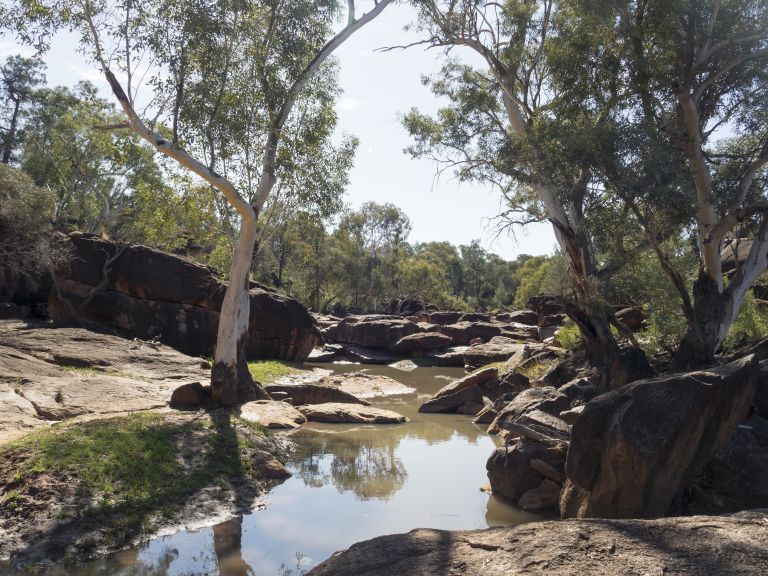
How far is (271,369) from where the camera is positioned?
22.2 m

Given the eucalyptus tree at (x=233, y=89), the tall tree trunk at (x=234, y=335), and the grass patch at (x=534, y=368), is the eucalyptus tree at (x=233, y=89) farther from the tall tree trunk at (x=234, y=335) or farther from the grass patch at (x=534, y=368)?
the grass patch at (x=534, y=368)

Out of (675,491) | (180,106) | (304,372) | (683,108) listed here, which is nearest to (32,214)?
(304,372)

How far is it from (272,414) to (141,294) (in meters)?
12.1

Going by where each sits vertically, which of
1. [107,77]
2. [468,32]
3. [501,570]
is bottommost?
[501,570]

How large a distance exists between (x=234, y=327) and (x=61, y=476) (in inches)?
244

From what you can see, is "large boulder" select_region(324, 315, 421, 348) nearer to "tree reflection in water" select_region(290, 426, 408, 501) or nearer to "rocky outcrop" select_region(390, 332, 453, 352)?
"rocky outcrop" select_region(390, 332, 453, 352)

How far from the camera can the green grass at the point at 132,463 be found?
729 centimetres

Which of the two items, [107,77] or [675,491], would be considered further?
[107,77]

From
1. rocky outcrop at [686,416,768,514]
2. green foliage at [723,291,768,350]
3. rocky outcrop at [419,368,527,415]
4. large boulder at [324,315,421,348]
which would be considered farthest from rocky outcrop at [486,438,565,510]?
large boulder at [324,315,421,348]

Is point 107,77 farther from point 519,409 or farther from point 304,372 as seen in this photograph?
point 304,372

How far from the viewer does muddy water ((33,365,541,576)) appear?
6613 mm

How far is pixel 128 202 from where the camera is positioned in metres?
40.1

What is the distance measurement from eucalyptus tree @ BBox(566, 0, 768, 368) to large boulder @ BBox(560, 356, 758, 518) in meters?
5.33

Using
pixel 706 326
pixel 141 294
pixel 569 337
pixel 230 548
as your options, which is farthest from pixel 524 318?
pixel 230 548
